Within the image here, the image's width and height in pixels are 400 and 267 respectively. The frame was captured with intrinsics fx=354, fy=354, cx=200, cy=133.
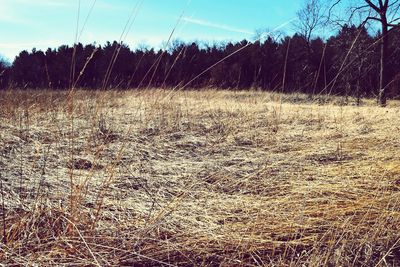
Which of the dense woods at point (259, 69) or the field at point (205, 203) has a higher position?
the dense woods at point (259, 69)

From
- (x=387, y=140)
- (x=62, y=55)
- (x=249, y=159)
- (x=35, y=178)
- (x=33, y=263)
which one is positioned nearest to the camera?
(x=33, y=263)

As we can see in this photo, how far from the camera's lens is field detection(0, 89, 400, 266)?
4.36 ft

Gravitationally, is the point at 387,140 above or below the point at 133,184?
above

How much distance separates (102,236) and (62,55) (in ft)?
91.5

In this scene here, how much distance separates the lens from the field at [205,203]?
1328 mm

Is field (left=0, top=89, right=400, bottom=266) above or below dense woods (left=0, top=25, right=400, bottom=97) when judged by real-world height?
below

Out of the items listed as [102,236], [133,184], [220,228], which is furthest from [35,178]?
[220,228]

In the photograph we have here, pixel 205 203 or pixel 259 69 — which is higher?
pixel 259 69

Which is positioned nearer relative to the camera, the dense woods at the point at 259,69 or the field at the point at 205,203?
the field at the point at 205,203

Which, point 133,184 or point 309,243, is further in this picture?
point 133,184

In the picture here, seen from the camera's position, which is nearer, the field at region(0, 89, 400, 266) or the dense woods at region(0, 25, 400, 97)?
the field at region(0, 89, 400, 266)

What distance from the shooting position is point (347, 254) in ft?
4.29

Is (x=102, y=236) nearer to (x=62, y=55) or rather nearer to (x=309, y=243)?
(x=309, y=243)

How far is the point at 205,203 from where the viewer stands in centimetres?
182
